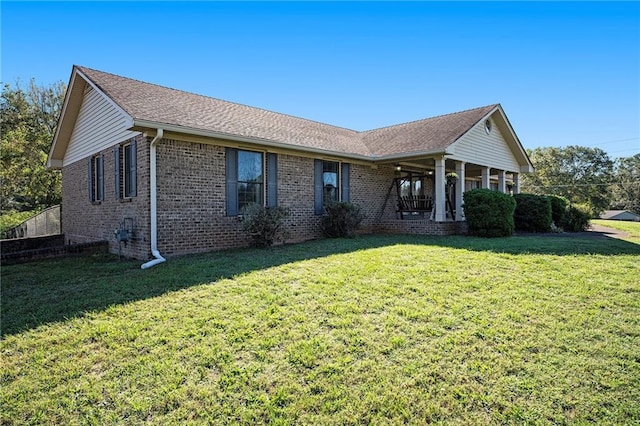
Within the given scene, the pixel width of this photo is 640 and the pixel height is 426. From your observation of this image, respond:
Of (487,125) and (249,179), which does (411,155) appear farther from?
(249,179)

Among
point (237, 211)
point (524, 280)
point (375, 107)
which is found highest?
point (375, 107)

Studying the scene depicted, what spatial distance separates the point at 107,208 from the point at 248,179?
170 inches

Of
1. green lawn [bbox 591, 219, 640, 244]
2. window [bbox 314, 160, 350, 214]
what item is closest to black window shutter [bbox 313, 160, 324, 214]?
window [bbox 314, 160, 350, 214]

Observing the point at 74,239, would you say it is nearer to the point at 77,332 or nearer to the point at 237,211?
the point at 237,211

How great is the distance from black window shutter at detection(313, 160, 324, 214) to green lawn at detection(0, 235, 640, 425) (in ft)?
17.2

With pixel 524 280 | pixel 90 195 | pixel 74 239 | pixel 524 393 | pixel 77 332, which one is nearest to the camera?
pixel 524 393

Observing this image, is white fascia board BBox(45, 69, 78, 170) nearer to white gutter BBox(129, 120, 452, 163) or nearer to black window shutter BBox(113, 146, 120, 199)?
black window shutter BBox(113, 146, 120, 199)

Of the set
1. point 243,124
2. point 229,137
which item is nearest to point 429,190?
point 243,124

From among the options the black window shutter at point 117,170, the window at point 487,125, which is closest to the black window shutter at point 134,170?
the black window shutter at point 117,170

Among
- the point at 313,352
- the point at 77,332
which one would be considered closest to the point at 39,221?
the point at 77,332

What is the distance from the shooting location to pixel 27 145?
2270 cm

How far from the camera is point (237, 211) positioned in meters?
9.35

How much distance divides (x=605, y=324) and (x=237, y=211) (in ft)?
25.1

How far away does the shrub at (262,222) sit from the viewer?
8.80 m
